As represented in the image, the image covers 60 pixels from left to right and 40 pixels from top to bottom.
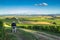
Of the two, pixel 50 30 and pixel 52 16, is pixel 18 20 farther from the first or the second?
pixel 50 30

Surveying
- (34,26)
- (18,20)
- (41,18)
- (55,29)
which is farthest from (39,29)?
(41,18)

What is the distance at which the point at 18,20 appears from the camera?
26578 millimetres

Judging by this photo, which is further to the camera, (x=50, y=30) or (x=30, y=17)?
(x=30, y=17)

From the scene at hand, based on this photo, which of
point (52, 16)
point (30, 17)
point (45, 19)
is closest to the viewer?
point (52, 16)

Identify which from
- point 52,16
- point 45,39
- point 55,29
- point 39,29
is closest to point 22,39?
point 45,39

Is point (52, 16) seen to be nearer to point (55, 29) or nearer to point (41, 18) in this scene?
point (41, 18)

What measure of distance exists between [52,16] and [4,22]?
21.4 feet

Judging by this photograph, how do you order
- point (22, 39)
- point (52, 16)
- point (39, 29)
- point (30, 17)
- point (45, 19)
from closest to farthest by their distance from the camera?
point (22, 39) < point (39, 29) < point (52, 16) < point (45, 19) < point (30, 17)

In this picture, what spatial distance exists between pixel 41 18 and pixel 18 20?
12.7 ft

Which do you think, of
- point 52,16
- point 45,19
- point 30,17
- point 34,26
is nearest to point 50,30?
point 34,26

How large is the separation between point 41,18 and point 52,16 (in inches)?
142

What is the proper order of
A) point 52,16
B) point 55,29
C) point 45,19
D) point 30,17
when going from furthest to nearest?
point 30,17 < point 45,19 < point 52,16 < point 55,29

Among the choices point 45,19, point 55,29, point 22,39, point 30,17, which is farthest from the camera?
point 30,17

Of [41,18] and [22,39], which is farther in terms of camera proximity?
[41,18]
